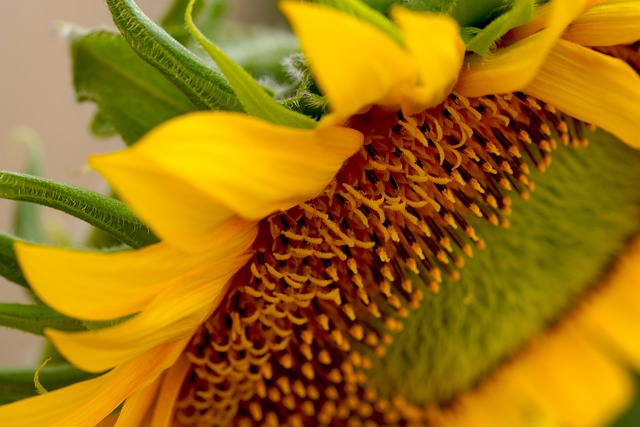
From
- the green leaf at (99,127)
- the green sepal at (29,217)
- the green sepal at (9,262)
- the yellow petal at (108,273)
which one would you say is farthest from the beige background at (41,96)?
the yellow petal at (108,273)

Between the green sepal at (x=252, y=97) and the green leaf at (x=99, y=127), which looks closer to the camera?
the green sepal at (x=252, y=97)

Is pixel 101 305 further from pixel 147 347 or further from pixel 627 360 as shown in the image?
pixel 627 360

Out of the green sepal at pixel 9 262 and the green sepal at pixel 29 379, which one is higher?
the green sepal at pixel 9 262

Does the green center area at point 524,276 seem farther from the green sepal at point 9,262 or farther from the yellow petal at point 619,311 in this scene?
the green sepal at point 9,262

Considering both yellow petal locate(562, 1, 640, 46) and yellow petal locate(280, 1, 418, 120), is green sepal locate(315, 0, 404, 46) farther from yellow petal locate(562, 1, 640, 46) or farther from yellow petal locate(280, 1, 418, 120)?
yellow petal locate(562, 1, 640, 46)

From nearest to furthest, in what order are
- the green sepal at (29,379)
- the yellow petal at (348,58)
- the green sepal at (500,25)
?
the yellow petal at (348,58), the green sepal at (500,25), the green sepal at (29,379)

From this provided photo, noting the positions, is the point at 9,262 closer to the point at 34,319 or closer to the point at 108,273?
the point at 34,319

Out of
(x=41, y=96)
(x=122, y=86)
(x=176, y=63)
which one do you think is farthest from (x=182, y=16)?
(x=41, y=96)
